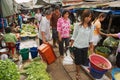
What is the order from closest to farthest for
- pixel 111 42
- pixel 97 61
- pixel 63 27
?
1. pixel 97 61
2. pixel 63 27
3. pixel 111 42

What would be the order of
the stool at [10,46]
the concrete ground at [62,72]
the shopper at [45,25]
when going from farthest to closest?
the stool at [10,46] → the shopper at [45,25] → the concrete ground at [62,72]

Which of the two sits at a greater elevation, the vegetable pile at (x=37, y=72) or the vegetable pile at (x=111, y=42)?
the vegetable pile at (x=111, y=42)

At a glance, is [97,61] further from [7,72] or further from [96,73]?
[7,72]

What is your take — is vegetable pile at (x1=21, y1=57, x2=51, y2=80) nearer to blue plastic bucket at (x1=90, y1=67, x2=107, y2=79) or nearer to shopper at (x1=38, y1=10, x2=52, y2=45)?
shopper at (x1=38, y1=10, x2=52, y2=45)

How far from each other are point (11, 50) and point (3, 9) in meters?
1.85

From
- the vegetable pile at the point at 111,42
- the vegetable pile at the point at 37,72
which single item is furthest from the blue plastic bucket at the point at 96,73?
the vegetable pile at the point at 111,42

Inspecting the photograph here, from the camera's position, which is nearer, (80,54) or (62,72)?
(80,54)

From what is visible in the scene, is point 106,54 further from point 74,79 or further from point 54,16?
point 54,16

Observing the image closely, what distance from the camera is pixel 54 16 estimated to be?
9.47 m

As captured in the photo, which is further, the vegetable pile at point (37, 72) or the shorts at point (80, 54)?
the shorts at point (80, 54)

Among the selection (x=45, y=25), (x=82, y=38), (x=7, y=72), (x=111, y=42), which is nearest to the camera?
(x=7, y=72)

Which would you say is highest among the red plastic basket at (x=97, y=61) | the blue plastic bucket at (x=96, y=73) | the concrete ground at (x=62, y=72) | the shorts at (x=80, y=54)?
the shorts at (x=80, y=54)

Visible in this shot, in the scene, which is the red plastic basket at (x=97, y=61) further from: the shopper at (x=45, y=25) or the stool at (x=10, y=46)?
the stool at (x=10, y=46)

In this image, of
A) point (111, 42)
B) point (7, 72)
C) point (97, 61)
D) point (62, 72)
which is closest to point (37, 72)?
point (62, 72)
